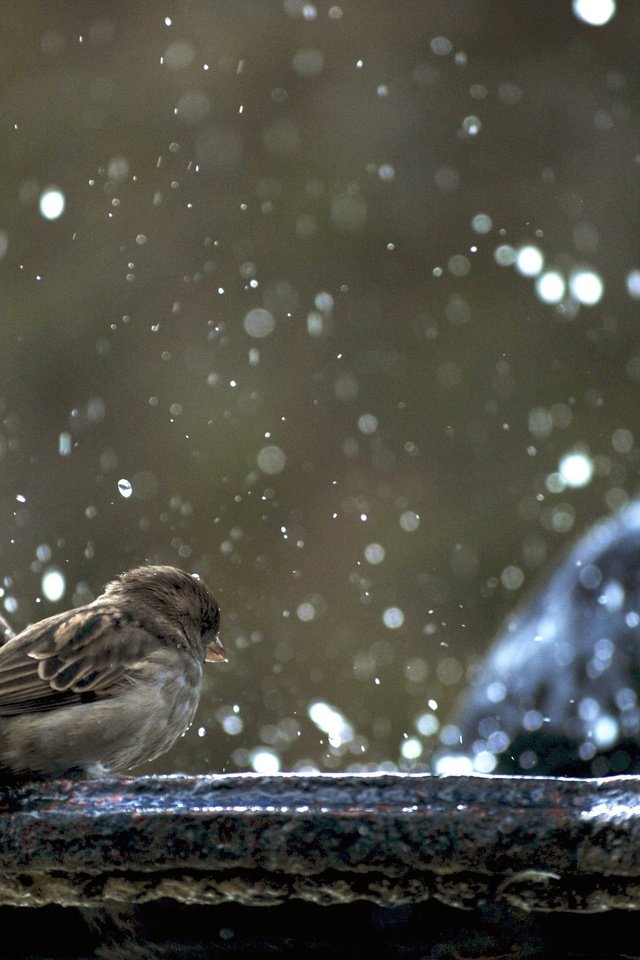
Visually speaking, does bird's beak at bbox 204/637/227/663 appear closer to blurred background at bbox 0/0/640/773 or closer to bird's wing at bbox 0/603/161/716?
bird's wing at bbox 0/603/161/716

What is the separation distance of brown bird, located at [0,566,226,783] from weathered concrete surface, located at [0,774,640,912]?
0.80 meters

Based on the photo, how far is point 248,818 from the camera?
4.79 ft

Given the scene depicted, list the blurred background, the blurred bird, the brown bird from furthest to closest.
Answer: the blurred background → the blurred bird → the brown bird

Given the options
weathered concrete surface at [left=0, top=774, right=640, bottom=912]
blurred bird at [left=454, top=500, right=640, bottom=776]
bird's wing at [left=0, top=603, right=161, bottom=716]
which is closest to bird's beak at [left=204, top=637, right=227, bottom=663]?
bird's wing at [left=0, top=603, right=161, bottom=716]

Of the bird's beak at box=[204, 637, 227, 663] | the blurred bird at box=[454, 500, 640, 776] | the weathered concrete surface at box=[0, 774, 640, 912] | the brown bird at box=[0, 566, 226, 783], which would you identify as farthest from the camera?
the blurred bird at box=[454, 500, 640, 776]

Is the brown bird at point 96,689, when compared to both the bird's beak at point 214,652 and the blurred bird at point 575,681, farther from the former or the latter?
the blurred bird at point 575,681

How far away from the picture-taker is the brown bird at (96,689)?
2463 mm

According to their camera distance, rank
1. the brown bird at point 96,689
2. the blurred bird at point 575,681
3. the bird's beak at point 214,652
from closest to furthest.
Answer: the brown bird at point 96,689 → the bird's beak at point 214,652 → the blurred bird at point 575,681

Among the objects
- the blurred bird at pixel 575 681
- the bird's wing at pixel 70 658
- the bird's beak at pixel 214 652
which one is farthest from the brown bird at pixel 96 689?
the blurred bird at pixel 575 681

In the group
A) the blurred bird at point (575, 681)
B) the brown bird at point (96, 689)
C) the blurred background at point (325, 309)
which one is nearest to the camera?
the brown bird at point (96, 689)

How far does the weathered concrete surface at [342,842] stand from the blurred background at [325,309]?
6780 millimetres

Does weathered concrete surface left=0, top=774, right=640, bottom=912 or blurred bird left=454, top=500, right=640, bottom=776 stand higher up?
weathered concrete surface left=0, top=774, right=640, bottom=912

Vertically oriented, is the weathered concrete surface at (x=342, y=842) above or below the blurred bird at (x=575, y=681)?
above

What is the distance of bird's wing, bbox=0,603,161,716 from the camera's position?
2.48m
